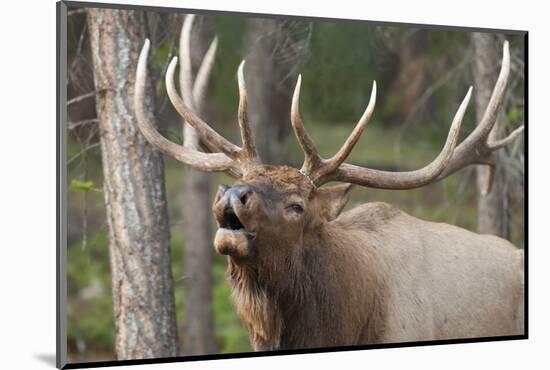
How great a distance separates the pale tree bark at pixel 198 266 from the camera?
7.11 m

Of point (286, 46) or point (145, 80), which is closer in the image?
point (145, 80)

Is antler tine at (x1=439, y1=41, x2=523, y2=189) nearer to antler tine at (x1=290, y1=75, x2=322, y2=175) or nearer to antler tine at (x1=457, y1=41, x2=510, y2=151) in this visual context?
antler tine at (x1=457, y1=41, x2=510, y2=151)

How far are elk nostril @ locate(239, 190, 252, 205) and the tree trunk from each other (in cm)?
229

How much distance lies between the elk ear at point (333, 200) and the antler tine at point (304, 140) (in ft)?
0.45

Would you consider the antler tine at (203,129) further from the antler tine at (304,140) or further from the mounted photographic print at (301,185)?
the antler tine at (304,140)

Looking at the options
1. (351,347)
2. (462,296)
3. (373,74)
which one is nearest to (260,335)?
(351,347)

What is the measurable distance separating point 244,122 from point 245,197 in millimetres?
372

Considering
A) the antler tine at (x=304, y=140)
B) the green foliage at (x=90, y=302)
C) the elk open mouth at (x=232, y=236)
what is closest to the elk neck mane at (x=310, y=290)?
the elk open mouth at (x=232, y=236)

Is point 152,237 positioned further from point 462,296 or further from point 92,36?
point 462,296

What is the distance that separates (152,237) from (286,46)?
140cm

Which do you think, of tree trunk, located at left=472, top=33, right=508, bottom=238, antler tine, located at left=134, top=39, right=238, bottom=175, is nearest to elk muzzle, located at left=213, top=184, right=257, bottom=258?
antler tine, located at left=134, top=39, right=238, bottom=175

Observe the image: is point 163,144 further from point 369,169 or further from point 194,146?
point 369,169

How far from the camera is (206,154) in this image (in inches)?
155

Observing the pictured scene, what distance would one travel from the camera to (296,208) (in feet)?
12.0
